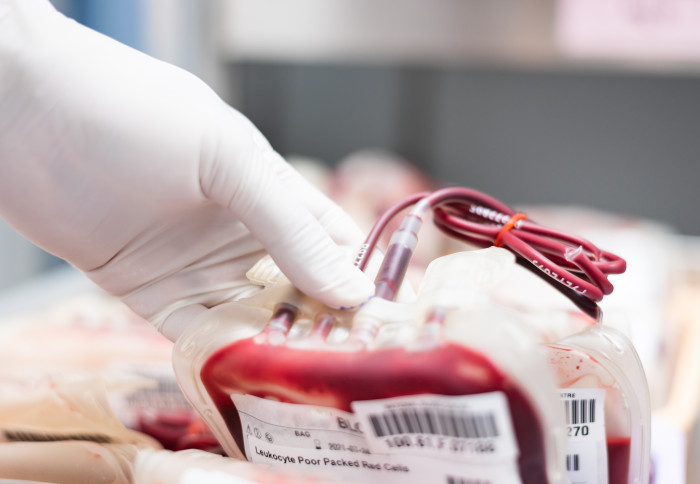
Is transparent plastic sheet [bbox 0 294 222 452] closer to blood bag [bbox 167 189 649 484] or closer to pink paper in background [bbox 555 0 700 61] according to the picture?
blood bag [bbox 167 189 649 484]

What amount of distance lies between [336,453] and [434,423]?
0.19 feet

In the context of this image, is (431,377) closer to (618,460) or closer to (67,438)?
(618,460)

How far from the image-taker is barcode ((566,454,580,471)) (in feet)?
1.14

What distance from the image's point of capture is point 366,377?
290mm

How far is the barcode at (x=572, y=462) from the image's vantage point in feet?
1.14

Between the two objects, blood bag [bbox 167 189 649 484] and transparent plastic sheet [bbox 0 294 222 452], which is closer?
blood bag [bbox 167 189 649 484]

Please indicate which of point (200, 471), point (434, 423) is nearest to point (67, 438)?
point (200, 471)

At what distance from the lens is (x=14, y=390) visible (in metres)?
0.49

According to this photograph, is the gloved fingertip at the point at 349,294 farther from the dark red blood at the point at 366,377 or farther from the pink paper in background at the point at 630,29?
the pink paper in background at the point at 630,29

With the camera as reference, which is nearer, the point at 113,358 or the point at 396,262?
the point at 396,262

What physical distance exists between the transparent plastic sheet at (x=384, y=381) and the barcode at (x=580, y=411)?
0.05 m

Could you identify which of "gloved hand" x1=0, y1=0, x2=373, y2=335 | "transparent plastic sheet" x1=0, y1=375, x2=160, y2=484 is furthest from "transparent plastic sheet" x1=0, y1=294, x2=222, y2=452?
"gloved hand" x1=0, y1=0, x2=373, y2=335

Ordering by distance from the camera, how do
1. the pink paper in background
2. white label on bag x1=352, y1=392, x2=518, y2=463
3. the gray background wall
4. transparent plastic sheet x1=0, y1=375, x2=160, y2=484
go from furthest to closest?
the gray background wall
the pink paper in background
transparent plastic sheet x1=0, y1=375, x2=160, y2=484
white label on bag x1=352, y1=392, x2=518, y2=463

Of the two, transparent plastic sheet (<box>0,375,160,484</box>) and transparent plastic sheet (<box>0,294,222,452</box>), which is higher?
transparent plastic sheet (<box>0,375,160,484</box>)
